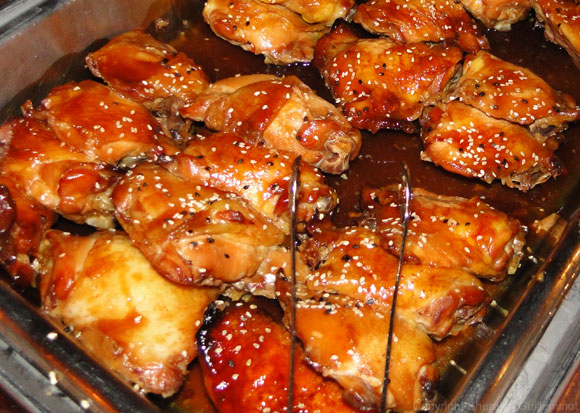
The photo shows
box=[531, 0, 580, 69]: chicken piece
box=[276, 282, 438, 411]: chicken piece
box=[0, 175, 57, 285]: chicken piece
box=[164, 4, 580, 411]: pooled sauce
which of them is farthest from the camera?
box=[531, 0, 580, 69]: chicken piece

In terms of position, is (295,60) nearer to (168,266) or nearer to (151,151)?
(151,151)

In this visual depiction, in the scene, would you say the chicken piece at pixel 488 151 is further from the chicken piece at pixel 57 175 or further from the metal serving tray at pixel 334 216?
the chicken piece at pixel 57 175

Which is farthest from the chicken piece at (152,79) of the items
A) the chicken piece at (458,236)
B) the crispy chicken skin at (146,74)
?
the chicken piece at (458,236)

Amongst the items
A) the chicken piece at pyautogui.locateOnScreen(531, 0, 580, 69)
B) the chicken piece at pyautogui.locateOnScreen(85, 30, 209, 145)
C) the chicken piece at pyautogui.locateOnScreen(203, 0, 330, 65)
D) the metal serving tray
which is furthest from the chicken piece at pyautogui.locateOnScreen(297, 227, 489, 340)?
the chicken piece at pyautogui.locateOnScreen(531, 0, 580, 69)

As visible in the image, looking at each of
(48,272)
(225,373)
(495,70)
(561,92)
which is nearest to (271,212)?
(225,373)

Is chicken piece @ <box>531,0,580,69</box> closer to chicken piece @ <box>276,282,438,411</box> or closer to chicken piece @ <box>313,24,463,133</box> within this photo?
chicken piece @ <box>313,24,463,133</box>

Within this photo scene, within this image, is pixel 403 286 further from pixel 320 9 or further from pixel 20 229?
pixel 320 9
